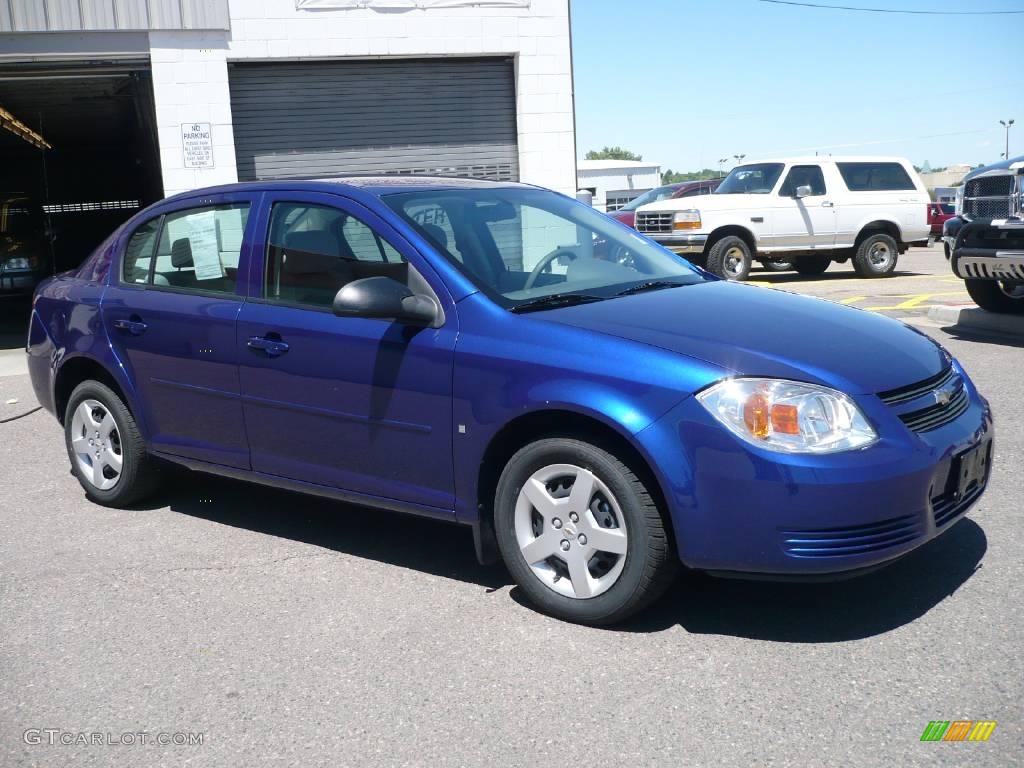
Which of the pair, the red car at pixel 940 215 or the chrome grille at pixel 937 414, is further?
the red car at pixel 940 215

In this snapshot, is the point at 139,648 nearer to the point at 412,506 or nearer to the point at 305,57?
the point at 412,506

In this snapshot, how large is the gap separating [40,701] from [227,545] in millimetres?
1560

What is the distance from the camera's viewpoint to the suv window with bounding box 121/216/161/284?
5238 mm

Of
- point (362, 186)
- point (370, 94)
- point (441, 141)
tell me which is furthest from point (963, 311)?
point (362, 186)

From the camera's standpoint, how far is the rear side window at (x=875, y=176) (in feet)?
56.2

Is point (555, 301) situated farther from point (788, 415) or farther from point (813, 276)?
point (813, 276)

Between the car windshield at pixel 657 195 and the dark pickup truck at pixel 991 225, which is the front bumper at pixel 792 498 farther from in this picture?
the car windshield at pixel 657 195

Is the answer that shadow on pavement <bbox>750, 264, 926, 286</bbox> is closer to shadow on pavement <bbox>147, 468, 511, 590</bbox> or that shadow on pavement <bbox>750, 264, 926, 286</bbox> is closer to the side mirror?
shadow on pavement <bbox>147, 468, 511, 590</bbox>

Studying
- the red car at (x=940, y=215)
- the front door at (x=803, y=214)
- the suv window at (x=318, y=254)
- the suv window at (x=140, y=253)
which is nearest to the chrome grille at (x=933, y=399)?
the suv window at (x=318, y=254)

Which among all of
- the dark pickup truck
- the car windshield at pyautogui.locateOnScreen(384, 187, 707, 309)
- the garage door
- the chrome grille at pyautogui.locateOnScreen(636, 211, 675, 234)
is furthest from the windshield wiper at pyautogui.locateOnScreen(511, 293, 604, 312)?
the chrome grille at pyautogui.locateOnScreen(636, 211, 675, 234)

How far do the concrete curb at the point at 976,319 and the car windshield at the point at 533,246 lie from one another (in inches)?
254

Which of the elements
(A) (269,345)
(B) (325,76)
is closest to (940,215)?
(B) (325,76)

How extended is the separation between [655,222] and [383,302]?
1329 centimetres

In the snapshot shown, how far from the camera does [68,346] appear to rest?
547cm
